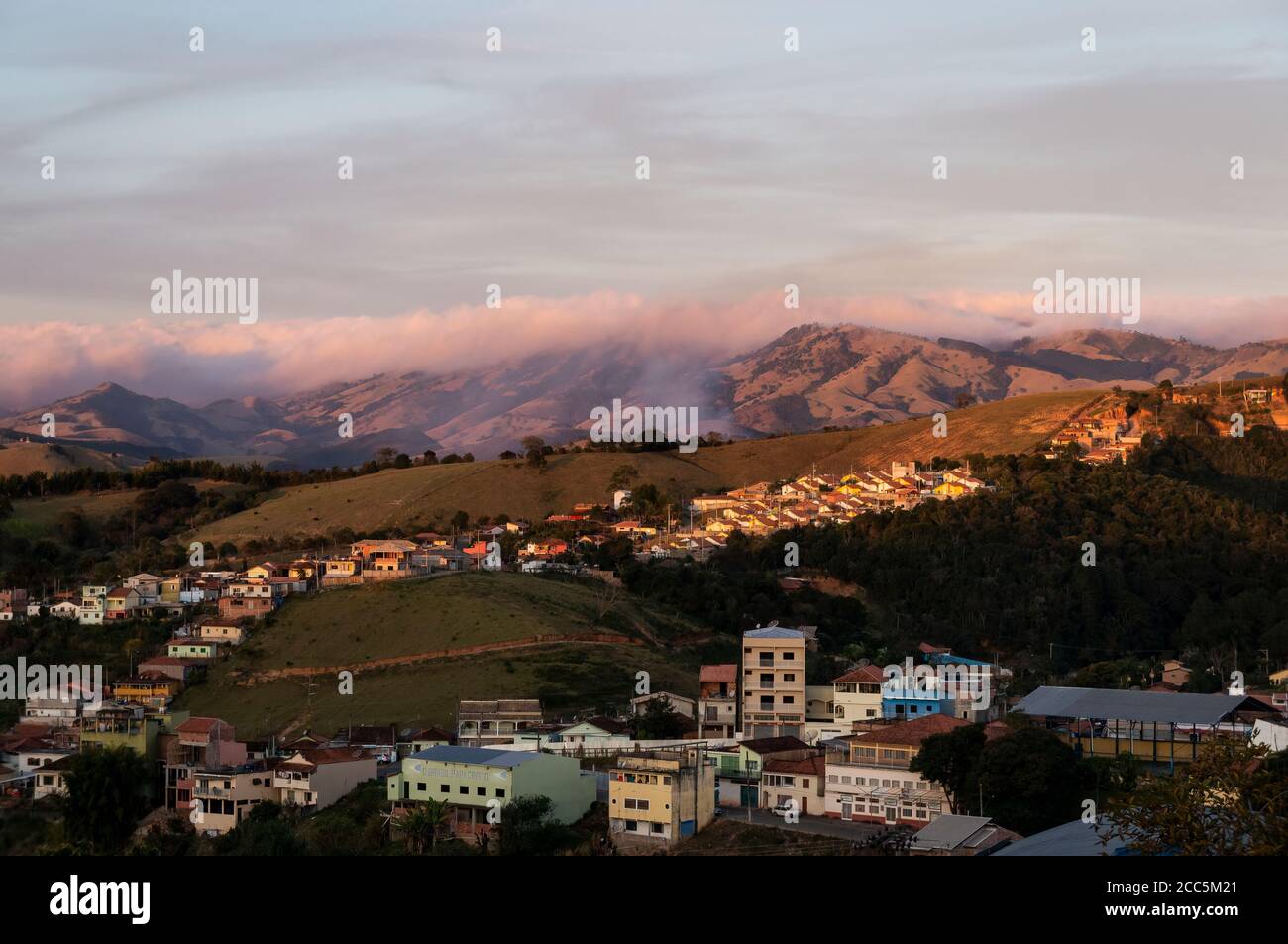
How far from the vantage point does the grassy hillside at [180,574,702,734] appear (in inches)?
1817

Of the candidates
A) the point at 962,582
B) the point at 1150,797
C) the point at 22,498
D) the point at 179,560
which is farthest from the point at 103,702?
the point at 22,498

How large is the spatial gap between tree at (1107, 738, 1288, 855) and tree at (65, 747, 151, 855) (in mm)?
25268

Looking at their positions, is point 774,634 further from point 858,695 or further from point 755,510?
point 755,510

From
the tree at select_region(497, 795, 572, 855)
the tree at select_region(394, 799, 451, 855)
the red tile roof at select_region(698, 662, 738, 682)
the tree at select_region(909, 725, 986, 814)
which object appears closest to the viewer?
the tree at select_region(497, 795, 572, 855)

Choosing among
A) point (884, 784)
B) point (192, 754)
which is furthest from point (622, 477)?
point (884, 784)

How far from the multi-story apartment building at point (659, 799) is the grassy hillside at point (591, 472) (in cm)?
5325

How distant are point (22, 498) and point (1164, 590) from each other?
64442 mm

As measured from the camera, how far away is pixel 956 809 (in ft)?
100.0

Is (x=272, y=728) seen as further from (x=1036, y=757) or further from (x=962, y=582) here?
(x=962, y=582)

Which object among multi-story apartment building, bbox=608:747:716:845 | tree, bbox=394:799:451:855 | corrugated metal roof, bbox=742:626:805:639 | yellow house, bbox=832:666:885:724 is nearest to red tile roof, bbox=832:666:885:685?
yellow house, bbox=832:666:885:724

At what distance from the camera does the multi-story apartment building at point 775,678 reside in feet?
135

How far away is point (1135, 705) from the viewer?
115 feet

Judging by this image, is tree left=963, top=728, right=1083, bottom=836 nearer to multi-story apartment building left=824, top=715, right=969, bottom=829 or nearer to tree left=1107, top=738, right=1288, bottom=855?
multi-story apartment building left=824, top=715, right=969, bottom=829
